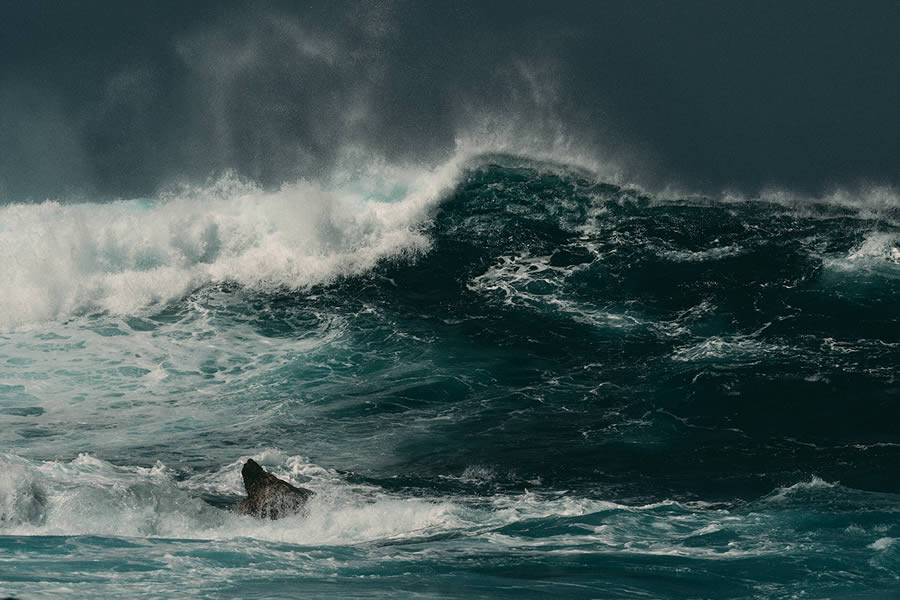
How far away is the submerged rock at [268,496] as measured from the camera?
78.3ft

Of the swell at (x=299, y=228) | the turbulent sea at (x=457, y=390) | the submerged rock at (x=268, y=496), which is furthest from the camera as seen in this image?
the swell at (x=299, y=228)

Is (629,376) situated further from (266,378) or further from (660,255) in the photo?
(266,378)

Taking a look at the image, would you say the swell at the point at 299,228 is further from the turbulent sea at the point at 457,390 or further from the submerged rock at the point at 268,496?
the submerged rock at the point at 268,496

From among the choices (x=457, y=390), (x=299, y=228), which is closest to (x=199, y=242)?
(x=299, y=228)

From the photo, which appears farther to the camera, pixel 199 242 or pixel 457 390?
pixel 199 242

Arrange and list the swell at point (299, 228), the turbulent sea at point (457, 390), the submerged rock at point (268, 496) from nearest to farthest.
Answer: the turbulent sea at point (457, 390)
the submerged rock at point (268, 496)
the swell at point (299, 228)

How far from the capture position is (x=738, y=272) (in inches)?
1535

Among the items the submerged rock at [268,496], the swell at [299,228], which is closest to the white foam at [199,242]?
the swell at [299,228]

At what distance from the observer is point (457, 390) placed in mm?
32438

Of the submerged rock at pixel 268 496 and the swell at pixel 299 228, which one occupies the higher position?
the swell at pixel 299 228

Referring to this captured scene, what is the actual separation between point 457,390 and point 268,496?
9.75 meters

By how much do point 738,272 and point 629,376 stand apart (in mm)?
9484

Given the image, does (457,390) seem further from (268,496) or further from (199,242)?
(199,242)

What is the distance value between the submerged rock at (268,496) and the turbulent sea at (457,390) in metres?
0.57
